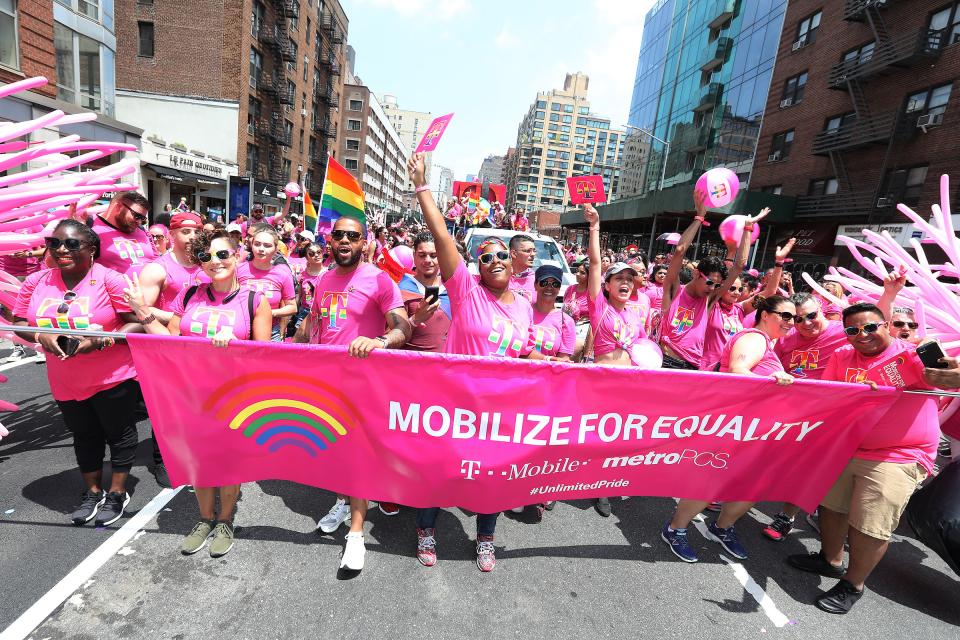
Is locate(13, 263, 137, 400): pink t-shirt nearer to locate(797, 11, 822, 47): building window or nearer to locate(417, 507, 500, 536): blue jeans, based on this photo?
locate(417, 507, 500, 536): blue jeans

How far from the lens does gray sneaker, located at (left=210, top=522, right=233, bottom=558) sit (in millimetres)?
2949

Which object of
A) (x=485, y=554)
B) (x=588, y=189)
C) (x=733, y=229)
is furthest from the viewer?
(x=733, y=229)

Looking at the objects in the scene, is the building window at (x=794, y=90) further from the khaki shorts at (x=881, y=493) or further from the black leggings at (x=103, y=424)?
the black leggings at (x=103, y=424)

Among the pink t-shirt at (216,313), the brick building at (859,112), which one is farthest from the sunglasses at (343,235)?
the brick building at (859,112)

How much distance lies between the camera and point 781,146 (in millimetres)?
23953

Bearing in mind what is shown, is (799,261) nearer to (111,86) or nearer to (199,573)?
(199,573)

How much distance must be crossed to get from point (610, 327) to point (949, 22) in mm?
21563

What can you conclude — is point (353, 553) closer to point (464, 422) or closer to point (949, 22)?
point (464, 422)

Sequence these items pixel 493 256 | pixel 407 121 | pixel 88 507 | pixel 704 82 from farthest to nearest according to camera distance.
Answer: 1. pixel 407 121
2. pixel 704 82
3. pixel 88 507
4. pixel 493 256

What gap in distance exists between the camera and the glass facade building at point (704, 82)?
26.7 meters

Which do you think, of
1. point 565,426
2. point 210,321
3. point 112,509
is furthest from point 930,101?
point 112,509

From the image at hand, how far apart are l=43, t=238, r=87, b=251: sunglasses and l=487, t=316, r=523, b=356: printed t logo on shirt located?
2.56 m

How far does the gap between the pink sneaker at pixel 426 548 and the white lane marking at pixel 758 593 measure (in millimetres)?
2081

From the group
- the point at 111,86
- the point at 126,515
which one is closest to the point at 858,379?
the point at 126,515
